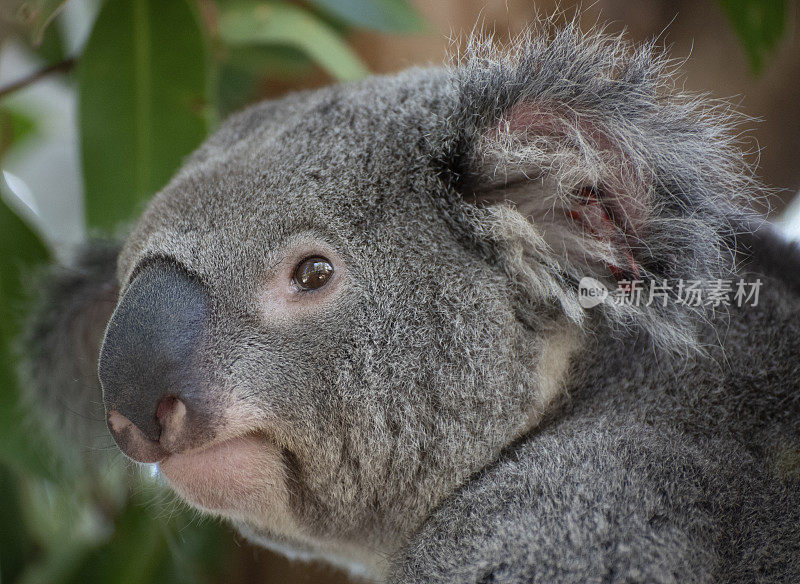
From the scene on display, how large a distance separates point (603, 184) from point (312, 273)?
605 millimetres

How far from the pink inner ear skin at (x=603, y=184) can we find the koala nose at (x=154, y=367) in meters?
0.72

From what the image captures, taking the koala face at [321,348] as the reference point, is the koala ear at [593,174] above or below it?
above

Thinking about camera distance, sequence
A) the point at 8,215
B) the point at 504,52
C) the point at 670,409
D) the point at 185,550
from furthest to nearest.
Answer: the point at 185,550, the point at 8,215, the point at 504,52, the point at 670,409

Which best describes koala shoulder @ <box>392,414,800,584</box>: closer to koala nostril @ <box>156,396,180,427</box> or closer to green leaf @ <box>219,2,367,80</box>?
koala nostril @ <box>156,396,180,427</box>

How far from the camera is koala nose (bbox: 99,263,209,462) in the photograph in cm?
137

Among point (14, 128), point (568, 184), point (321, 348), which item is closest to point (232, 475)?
point (321, 348)

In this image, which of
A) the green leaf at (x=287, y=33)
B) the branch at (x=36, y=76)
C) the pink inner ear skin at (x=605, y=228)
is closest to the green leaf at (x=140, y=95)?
the branch at (x=36, y=76)

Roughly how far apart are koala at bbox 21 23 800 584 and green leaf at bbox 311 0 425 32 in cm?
88

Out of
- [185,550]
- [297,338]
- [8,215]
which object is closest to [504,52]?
[297,338]

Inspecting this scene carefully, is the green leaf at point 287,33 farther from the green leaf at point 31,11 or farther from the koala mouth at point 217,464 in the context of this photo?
the koala mouth at point 217,464

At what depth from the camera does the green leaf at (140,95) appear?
240cm

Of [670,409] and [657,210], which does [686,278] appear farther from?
[670,409]

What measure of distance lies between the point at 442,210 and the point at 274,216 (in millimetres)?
349

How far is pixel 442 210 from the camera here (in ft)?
5.08
